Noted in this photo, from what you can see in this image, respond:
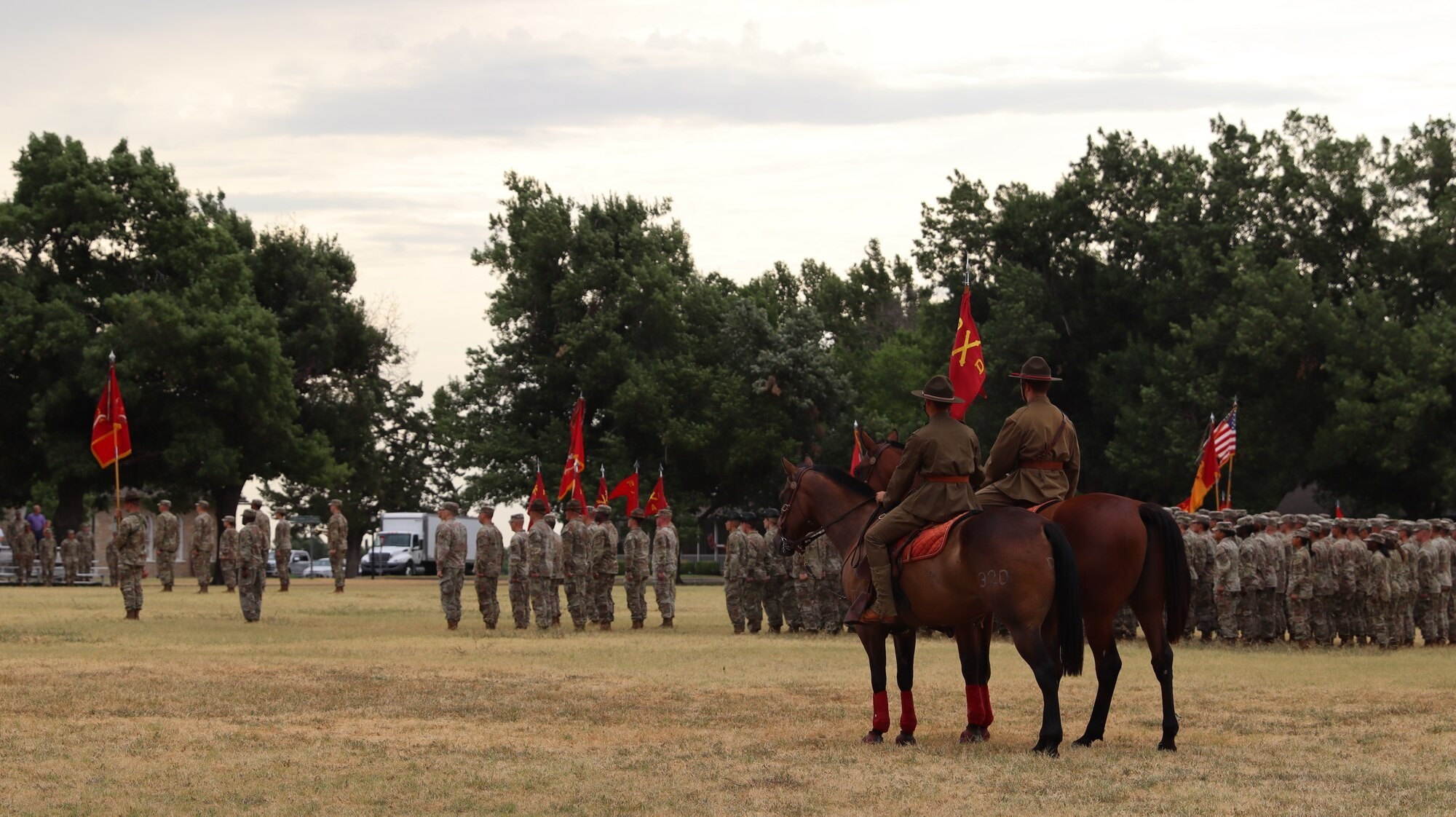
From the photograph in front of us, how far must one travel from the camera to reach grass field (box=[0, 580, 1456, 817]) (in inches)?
376

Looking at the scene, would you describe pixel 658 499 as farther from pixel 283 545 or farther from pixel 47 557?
pixel 47 557

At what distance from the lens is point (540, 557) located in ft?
82.7

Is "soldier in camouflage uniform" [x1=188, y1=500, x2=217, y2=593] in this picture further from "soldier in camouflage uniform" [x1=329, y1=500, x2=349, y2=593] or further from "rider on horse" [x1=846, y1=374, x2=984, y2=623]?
"rider on horse" [x1=846, y1=374, x2=984, y2=623]

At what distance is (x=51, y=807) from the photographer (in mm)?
9242

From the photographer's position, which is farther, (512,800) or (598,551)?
(598,551)

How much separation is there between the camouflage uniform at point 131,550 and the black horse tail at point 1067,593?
20.4 meters

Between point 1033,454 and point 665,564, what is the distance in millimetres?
15529

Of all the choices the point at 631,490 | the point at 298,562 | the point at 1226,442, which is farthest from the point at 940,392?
the point at 298,562

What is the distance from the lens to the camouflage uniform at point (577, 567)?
86.4ft

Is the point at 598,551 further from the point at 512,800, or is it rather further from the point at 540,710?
the point at 512,800

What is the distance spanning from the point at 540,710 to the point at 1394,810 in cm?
735

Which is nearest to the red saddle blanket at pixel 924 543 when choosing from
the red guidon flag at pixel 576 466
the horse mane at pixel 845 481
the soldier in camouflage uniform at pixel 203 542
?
the horse mane at pixel 845 481

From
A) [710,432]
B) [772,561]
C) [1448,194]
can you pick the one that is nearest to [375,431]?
[710,432]

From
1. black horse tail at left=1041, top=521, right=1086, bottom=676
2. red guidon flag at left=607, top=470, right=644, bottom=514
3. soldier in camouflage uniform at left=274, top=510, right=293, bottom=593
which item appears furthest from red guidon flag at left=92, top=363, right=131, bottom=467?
black horse tail at left=1041, top=521, right=1086, bottom=676
